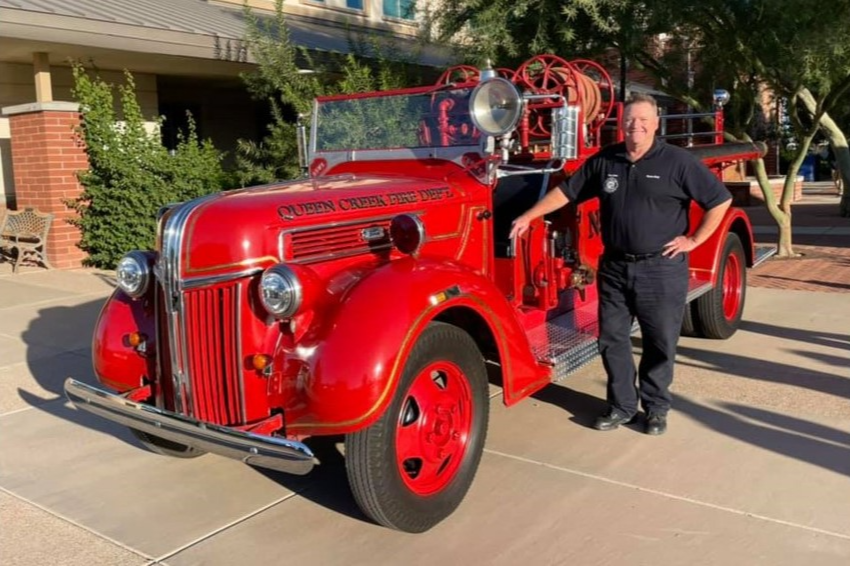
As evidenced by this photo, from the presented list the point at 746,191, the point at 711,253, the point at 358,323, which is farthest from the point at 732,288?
the point at 746,191

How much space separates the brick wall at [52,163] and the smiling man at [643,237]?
7.73m

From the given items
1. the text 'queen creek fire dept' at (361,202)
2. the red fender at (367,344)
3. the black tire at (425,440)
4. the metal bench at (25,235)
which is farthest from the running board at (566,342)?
the metal bench at (25,235)

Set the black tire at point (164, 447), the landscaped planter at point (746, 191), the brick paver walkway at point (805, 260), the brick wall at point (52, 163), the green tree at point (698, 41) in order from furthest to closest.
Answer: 1. the landscaped planter at point (746, 191)
2. the brick wall at point (52, 163)
3. the brick paver walkway at point (805, 260)
4. the green tree at point (698, 41)
5. the black tire at point (164, 447)

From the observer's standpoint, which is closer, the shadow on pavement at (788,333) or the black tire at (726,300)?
the shadow on pavement at (788,333)

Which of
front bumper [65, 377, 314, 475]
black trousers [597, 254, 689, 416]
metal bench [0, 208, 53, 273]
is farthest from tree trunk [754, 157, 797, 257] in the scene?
metal bench [0, 208, 53, 273]

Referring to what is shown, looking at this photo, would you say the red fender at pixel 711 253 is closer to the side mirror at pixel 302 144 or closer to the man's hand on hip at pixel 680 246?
the man's hand on hip at pixel 680 246

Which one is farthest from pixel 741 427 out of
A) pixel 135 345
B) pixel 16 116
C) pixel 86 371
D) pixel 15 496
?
pixel 16 116

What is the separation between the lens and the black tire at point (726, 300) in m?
6.03

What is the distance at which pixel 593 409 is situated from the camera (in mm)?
4789

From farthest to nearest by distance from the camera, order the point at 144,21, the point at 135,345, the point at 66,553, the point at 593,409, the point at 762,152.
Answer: the point at 144,21 → the point at 762,152 → the point at 593,409 → the point at 135,345 → the point at 66,553

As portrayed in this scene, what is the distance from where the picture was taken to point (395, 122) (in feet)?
15.6

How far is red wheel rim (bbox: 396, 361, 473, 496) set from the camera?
3.44 m

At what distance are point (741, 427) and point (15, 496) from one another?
382 cm

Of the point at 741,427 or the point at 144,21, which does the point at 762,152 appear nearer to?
the point at 741,427
